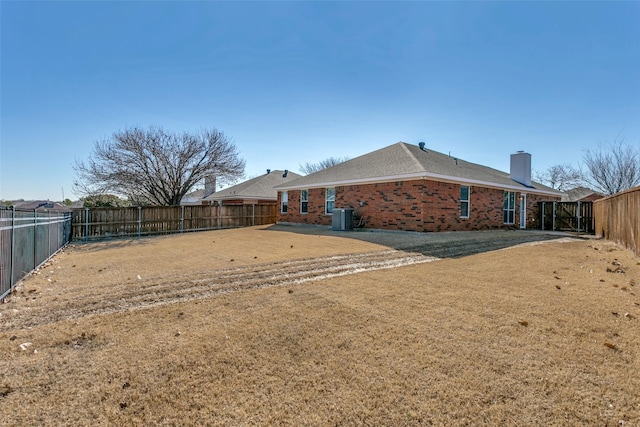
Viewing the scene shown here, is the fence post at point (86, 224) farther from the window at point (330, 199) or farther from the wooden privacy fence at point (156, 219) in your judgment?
the window at point (330, 199)

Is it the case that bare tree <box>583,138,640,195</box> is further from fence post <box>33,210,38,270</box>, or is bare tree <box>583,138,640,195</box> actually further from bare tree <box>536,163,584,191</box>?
fence post <box>33,210,38,270</box>

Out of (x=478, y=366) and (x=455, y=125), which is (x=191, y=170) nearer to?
(x=455, y=125)

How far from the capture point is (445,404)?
85.8 inches

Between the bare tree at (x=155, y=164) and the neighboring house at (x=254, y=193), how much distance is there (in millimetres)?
2030

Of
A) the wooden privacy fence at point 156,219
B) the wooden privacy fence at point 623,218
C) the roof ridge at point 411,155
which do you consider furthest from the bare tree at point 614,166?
the wooden privacy fence at point 156,219

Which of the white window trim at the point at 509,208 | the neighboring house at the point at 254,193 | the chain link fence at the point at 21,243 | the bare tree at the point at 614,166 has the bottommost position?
the chain link fence at the point at 21,243

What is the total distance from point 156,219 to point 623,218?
66.5ft

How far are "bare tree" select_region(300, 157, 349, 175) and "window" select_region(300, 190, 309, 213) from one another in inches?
1355

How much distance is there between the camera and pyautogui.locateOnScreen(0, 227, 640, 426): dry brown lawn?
213cm

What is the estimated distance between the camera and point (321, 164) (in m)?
54.8

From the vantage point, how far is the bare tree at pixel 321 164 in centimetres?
5419

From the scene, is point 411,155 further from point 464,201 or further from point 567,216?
point 567,216

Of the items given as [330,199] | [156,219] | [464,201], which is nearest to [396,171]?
[464,201]

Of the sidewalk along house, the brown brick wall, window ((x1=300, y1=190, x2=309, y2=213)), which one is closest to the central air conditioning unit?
the sidewalk along house
